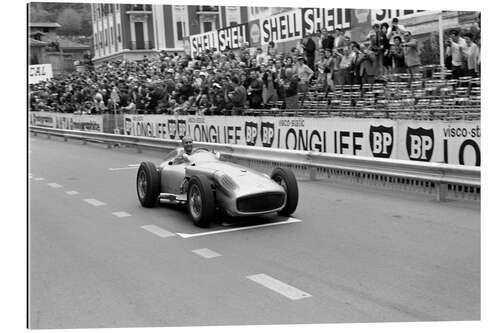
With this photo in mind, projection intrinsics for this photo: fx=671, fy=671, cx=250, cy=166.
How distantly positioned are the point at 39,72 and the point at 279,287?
2.94 m

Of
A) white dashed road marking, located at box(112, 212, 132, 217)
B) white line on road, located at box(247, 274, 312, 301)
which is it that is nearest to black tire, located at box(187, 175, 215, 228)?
white dashed road marking, located at box(112, 212, 132, 217)

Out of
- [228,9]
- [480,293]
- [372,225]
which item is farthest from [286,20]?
[480,293]

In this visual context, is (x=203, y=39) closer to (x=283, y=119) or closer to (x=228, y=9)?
(x=283, y=119)

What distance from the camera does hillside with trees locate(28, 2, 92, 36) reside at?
18.7 ft

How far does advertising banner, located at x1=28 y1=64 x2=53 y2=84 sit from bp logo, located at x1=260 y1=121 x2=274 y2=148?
8.43 metres

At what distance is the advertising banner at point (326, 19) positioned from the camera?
29.9ft

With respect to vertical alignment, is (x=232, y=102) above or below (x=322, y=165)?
above

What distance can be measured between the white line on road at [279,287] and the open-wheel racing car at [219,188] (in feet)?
6.75

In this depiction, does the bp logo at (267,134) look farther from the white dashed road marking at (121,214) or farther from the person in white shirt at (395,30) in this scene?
the white dashed road marking at (121,214)

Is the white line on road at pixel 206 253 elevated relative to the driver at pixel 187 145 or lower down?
lower down

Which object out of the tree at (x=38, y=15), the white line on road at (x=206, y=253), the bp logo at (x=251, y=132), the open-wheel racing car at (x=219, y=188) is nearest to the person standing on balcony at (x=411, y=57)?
the bp logo at (x=251, y=132)

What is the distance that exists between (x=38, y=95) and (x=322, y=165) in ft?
19.9

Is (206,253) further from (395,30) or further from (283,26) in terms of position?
(283,26)

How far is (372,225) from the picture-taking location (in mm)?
8125
